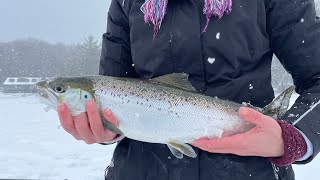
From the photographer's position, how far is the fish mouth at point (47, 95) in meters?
2.55

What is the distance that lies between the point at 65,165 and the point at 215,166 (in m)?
6.11

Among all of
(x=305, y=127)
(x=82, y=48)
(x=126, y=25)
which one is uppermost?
(x=126, y=25)

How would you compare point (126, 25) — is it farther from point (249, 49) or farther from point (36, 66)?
point (36, 66)

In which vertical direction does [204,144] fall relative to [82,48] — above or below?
above

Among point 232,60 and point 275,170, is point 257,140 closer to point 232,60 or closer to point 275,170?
point 275,170

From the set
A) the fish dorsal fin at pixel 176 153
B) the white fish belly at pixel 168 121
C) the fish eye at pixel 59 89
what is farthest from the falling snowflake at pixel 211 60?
the fish eye at pixel 59 89

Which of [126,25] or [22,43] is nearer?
[126,25]

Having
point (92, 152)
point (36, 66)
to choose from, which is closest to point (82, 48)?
point (36, 66)

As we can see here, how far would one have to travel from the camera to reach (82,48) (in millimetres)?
50844

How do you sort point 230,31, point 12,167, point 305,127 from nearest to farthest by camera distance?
1. point 305,127
2. point 230,31
3. point 12,167

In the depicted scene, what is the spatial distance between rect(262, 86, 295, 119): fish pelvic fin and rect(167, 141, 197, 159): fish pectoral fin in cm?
41

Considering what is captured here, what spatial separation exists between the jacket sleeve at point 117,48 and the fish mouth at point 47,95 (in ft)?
1.12

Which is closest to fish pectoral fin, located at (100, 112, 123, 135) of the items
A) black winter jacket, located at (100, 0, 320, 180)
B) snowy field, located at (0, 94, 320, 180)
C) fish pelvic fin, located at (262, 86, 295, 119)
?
black winter jacket, located at (100, 0, 320, 180)

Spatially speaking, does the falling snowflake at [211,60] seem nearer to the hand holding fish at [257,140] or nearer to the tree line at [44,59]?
the hand holding fish at [257,140]
